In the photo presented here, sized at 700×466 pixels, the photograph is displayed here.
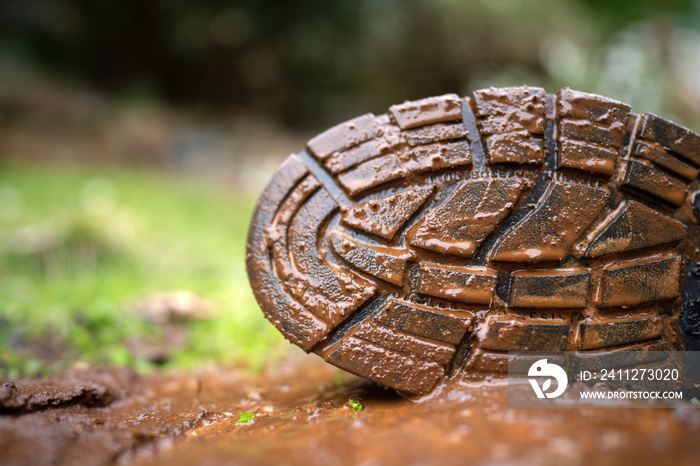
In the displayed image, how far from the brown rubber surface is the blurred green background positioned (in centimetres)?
375

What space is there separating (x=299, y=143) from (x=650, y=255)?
863 cm

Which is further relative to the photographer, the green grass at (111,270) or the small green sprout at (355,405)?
the green grass at (111,270)

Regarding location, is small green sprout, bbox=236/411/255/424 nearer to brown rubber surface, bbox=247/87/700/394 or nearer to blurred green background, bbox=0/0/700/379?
brown rubber surface, bbox=247/87/700/394

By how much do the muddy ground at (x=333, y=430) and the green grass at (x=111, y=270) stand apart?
81cm

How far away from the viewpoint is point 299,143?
1010cm

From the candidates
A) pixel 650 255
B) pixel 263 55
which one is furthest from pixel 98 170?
pixel 650 255

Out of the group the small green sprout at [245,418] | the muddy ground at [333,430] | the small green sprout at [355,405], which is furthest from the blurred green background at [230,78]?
the small green sprout at [355,405]

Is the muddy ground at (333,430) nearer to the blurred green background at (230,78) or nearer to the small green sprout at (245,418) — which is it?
the small green sprout at (245,418)

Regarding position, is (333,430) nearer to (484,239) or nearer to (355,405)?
(355,405)

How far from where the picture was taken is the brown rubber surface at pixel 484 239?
1981mm

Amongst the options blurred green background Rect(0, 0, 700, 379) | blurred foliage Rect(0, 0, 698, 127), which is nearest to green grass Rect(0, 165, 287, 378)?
blurred green background Rect(0, 0, 700, 379)

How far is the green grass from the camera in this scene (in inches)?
125

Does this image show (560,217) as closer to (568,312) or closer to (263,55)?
(568,312)

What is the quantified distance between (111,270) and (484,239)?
4.06 meters
